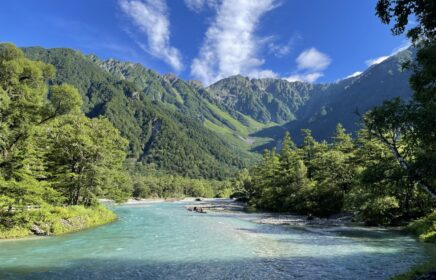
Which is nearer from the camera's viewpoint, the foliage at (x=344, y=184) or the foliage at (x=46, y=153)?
the foliage at (x=344, y=184)

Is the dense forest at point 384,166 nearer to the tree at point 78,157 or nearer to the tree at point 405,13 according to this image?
the tree at point 405,13

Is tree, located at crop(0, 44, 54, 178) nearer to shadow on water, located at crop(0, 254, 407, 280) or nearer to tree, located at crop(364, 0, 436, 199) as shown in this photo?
shadow on water, located at crop(0, 254, 407, 280)

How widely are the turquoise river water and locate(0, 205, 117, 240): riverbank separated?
220 cm

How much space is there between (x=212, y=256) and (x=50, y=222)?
19.5 meters

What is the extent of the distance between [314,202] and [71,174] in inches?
1537

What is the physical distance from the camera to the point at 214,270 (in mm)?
20438

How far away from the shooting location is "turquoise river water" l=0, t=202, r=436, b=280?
64.1 feet

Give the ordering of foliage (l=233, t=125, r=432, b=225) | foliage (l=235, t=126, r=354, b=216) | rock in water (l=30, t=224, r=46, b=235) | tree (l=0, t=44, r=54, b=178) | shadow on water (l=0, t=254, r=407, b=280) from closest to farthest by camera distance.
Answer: foliage (l=233, t=125, r=432, b=225)
shadow on water (l=0, t=254, r=407, b=280)
tree (l=0, t=44, r=54, b=178)
rock in water (l=30, t=224, r=46, b=235)
foliage (l=235, t=126, r=354, b=216)

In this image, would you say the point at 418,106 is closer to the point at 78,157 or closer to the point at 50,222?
the point at 50,222

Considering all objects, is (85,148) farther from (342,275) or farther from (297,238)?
(342,275)

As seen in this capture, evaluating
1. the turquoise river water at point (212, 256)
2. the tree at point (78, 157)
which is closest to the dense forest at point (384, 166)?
the turquoise river water at point (212, 256)

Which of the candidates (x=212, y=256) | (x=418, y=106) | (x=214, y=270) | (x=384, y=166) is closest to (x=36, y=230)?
(x=212, y=256)

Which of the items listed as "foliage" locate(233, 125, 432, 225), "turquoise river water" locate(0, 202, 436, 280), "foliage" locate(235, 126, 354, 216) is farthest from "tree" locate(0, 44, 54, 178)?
"foliage" locate(235, 126, 354, 216)

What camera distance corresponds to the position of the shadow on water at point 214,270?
61.9ft
